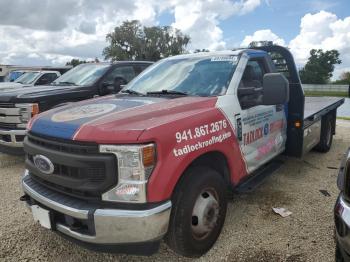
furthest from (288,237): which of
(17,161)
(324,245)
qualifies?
(17,161)

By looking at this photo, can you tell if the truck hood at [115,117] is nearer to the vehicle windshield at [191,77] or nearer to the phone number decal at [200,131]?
the phone number decal at [200,131]

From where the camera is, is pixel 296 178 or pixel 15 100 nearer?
pixel 296 178

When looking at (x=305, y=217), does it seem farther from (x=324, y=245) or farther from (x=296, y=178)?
(x=296, y=178)

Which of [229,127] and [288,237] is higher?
[229,127]

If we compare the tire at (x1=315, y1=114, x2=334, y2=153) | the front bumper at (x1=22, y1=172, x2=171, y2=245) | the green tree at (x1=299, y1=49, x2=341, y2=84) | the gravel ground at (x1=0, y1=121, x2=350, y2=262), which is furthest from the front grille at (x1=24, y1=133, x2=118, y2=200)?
the green tree at (x1=299, y1=49, x2=341, y2=84)

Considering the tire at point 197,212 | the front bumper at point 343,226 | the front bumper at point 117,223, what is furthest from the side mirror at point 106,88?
the front bumper at point 343,226

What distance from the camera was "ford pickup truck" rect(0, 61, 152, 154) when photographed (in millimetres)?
5754

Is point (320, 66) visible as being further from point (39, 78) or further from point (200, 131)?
point (200, 131)

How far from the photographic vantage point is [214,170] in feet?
10.9

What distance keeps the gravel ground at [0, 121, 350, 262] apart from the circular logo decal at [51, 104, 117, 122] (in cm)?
128

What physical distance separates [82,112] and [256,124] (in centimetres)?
192

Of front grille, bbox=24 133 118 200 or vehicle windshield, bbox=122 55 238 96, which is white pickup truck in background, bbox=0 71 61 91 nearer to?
vehicle windshield, bbox=122 55 238 96

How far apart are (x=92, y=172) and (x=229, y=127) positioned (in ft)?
4.76

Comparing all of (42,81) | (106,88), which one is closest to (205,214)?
(106,88)
